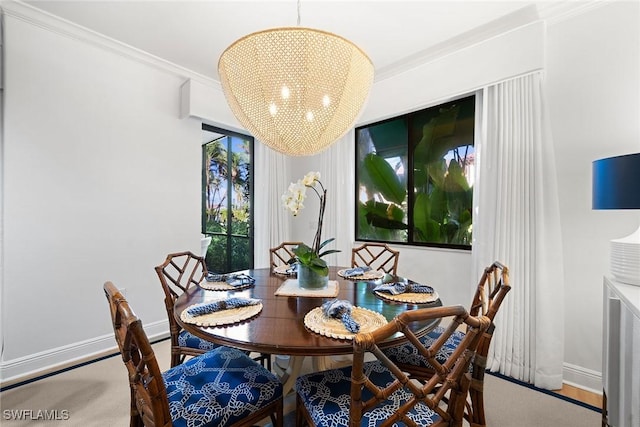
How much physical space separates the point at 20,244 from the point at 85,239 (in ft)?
1.24

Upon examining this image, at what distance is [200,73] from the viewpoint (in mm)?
3062

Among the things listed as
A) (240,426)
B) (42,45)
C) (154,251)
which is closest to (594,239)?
(240,426)

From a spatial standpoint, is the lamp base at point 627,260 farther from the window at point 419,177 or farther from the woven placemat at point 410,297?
the window at point 419,177

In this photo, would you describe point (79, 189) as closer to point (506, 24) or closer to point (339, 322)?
point (339, 322)

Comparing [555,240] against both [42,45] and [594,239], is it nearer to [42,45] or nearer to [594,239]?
[594,239]

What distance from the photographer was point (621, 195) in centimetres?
130

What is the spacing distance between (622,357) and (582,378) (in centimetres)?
90

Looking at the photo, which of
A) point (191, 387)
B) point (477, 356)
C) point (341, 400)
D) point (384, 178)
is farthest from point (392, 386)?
point (384, 178)

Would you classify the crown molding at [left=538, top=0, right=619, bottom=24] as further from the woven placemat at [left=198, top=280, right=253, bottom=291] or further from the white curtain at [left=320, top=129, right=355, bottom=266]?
the woven placemat at [left=198, top=280, right=253, bottom=291]

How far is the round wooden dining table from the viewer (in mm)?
1009

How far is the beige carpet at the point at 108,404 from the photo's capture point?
164 cm

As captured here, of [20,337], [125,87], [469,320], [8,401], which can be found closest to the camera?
[469,320]

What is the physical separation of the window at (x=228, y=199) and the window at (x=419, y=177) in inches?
56.8

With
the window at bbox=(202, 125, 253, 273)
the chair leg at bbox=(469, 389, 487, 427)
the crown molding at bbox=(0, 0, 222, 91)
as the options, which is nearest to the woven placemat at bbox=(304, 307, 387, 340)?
the chair leg at bbox=(469, 389, 487, 427)
